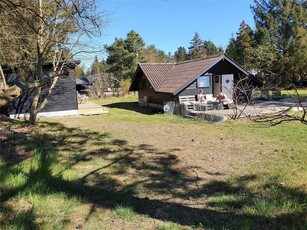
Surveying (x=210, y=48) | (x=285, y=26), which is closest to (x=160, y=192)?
(x=285, y=26)

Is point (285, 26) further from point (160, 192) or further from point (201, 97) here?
point (160, 192)

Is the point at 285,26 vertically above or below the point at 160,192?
above

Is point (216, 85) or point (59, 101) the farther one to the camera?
point (216, 85)

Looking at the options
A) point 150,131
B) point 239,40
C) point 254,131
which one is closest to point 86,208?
point 150,131

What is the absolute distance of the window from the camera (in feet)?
69.7

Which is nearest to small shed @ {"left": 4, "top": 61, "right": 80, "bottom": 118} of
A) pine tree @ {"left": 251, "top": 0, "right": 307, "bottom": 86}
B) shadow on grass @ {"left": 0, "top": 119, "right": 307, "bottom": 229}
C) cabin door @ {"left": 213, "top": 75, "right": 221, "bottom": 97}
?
cabin door @ {"left": 213, "top": 75, "right": 221, "bottom": 97}

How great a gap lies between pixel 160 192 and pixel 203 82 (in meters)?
17.2

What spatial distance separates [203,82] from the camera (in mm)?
21453

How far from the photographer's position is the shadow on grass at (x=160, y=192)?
3744mm

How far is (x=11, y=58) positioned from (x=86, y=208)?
34.9 feet

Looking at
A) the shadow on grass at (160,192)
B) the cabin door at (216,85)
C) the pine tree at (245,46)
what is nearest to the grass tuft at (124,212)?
the shadow on grass at (160,192)

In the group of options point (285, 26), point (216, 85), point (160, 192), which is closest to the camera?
point (160, 192)

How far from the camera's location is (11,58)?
40.9 ft

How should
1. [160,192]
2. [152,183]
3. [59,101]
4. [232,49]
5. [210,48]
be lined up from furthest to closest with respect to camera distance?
[210,48] < [232,49] < [59,101] < [152,183] < [160,192]
